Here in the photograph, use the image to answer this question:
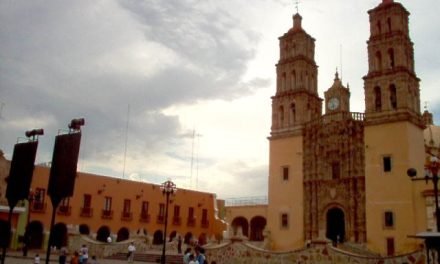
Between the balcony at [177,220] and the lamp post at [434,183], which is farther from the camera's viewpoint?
the balcony at [177,220]

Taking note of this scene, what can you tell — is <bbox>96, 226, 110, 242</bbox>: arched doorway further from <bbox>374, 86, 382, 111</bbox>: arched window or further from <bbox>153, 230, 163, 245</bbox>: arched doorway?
<bbox>374, 86, 382, 111</bbox>: arched window

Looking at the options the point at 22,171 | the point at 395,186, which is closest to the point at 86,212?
the point at 395,186

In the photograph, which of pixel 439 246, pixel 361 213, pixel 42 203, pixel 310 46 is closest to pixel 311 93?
pixel 310 46

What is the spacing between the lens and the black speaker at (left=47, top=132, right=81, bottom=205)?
9242mm

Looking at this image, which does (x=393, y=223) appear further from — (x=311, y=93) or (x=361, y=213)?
(x=311, y=93)

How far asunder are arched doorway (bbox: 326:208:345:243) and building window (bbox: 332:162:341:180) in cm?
209

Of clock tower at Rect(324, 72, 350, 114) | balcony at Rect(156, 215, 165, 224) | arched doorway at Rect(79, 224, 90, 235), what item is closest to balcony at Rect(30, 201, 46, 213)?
arched doorway at Rect(79, 224, 90, 235)

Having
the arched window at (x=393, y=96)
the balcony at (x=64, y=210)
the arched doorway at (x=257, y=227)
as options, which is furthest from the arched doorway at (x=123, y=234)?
the arched window at (x=393, y=96)

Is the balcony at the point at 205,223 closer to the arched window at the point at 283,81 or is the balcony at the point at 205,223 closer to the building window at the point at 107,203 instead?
the building window at the point at 107,203

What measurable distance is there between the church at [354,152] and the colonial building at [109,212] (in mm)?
8250

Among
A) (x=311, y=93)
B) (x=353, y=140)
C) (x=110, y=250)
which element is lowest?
(x=110, y=250)

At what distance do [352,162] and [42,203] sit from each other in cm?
2000

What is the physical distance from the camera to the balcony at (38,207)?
30513 millimetres

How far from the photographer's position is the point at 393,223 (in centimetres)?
2720
